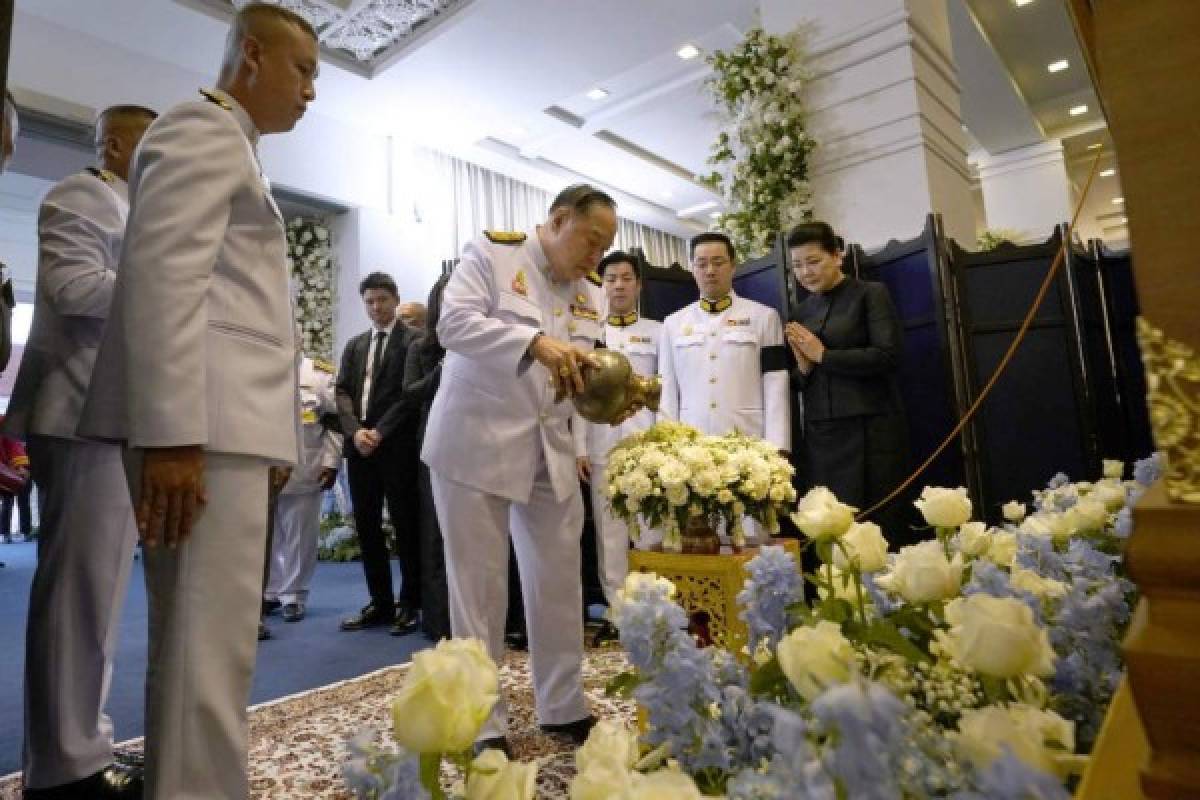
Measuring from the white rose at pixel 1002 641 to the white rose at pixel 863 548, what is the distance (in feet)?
0.65

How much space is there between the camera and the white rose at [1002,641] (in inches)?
13.9

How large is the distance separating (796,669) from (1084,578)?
479mm

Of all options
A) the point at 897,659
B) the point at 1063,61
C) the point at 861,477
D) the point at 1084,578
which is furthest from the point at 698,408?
the point at 1063,61

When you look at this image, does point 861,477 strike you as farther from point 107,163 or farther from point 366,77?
point 366,77

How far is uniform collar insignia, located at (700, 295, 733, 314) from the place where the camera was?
312cm

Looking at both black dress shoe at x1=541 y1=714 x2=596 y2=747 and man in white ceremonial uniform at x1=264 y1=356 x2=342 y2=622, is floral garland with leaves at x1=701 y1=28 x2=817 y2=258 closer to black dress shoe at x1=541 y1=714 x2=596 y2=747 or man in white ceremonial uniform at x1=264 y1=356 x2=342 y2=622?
man in white ceremonial uniform at x1=264 y1=356 x2=342 y2=622

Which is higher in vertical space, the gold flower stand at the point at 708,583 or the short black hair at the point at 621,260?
the short black hair at the point at 621,260

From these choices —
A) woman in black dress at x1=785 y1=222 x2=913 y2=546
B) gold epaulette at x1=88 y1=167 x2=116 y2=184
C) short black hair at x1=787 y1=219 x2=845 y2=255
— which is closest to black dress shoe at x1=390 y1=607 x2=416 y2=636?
woman in black dress at x1=785 y1=222 x2=913 y2=546

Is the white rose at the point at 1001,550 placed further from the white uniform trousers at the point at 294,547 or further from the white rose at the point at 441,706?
the white uniform trousers at the point at 294,547

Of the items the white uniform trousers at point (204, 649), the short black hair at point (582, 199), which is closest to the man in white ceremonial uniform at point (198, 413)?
the white uniform trousers at point (204, 649)

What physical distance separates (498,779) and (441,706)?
0.05m

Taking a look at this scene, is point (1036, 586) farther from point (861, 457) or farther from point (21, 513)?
point (21, 513)

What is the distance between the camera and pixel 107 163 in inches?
74.8

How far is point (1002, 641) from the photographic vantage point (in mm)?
356
